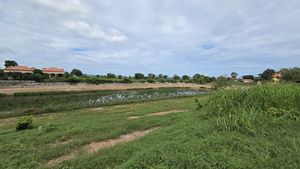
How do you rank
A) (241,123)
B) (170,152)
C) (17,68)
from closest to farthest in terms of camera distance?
(170,152) < (241,123) < (17,68)

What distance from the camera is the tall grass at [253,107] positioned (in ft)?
18.9

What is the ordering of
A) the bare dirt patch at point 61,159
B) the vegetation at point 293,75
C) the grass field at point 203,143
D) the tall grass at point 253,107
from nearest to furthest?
the grass field at point 203,143 < the bare dirt patch at point 61,159 < the tall grass at point 253,107 < the vegetation at point 293,75

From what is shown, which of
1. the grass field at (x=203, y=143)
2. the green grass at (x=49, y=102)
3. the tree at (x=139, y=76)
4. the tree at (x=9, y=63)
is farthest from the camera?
the tree at (x=139, y=76)

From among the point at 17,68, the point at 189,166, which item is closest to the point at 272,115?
the point at 189,166

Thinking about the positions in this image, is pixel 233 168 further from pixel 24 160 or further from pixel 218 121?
pixel 24 160

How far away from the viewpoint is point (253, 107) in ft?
23.4

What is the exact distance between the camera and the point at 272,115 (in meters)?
6.58

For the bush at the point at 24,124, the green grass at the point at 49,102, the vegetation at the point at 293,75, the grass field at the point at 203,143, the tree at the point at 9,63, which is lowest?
the green grass at the point at 49,102

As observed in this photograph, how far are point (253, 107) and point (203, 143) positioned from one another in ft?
10.8

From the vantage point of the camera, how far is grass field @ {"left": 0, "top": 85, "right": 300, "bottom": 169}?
13.1 ft

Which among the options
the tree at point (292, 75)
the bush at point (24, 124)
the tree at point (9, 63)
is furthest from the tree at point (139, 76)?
the bush at point (24, 124)

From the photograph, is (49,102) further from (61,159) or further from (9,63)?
(9,63)

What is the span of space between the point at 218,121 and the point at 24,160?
4689 millimetres

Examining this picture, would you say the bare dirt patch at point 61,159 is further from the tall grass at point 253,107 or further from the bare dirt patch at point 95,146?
the tall grass at point 253,107
